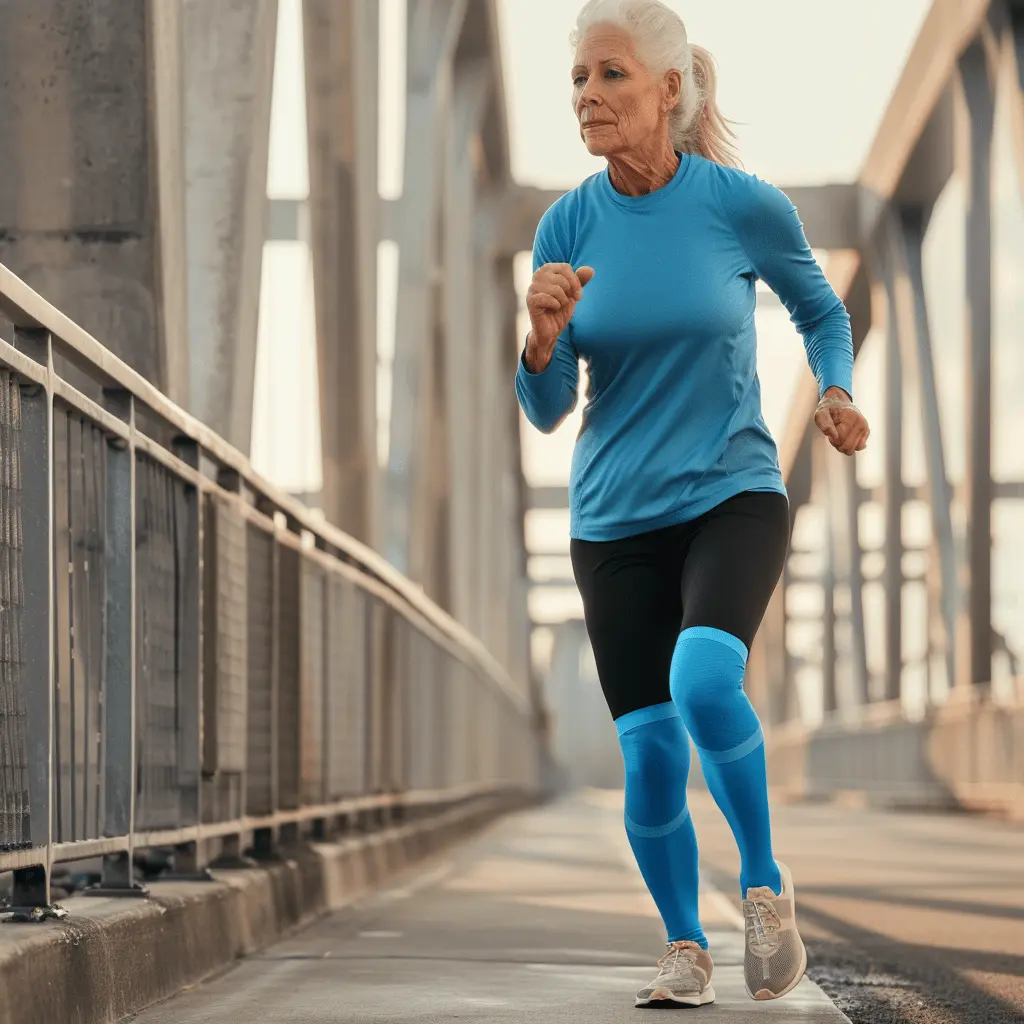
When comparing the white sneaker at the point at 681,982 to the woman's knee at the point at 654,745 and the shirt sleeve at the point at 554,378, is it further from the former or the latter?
the shirt sleeve at the point at 554,378

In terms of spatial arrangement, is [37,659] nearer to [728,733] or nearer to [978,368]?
[728,733]

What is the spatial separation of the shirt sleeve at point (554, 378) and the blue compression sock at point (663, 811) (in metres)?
0.56

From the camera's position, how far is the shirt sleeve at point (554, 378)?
379cm

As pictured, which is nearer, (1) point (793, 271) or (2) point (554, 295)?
(2) point (554, 295)

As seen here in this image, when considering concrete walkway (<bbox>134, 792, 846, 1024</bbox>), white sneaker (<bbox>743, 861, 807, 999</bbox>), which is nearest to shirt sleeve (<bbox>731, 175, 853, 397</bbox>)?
white sneaker (<bbox>743, 861, 807, 999</bbox>)

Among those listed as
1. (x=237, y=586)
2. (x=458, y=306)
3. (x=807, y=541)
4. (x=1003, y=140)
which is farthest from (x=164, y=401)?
(x=807, y=541)

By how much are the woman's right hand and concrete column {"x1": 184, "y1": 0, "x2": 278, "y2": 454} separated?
3.72 meters

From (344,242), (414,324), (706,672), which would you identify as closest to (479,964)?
(706,672)

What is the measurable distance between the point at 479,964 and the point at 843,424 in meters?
1.70

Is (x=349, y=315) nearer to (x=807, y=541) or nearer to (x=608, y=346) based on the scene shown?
(x=608, y=346)

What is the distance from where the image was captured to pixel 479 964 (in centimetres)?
475

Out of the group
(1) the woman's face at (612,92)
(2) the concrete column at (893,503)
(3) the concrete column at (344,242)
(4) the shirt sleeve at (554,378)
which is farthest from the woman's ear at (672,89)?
(2) the concrete column at (893,503)

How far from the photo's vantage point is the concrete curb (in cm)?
313

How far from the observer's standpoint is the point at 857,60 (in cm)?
2450
